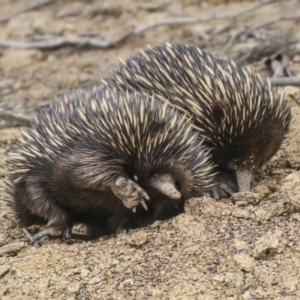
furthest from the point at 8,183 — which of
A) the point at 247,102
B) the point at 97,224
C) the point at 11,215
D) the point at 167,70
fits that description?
the point at 247,102

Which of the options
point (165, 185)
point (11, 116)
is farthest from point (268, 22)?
point (165, 185)

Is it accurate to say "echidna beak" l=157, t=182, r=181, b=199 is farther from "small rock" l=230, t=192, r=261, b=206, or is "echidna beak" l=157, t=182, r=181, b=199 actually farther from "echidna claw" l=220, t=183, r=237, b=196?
"echidna claw" l=220, t=183, r=237, b=196

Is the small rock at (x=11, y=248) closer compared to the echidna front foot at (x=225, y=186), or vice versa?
the small rock at (x=11, y=248)

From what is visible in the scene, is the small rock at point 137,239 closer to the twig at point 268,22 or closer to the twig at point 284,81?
the twig at point 284,81

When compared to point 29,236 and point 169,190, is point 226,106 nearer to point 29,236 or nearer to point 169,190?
point 169,190

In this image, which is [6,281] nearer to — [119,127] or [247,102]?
[119,127]

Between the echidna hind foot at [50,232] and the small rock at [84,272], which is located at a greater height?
the small rock at [84,272]

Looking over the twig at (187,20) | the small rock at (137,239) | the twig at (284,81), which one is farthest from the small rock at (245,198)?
the twig at (187,20)
